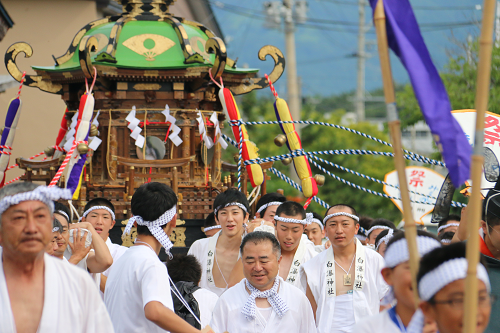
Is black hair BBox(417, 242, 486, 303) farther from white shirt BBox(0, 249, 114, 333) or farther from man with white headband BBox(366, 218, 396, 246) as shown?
man with white headband BBox(366, 218, 396, 246)

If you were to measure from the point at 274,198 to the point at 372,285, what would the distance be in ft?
8.09

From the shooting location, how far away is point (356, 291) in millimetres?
5375

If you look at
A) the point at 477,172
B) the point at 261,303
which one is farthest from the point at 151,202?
the point at 477,172

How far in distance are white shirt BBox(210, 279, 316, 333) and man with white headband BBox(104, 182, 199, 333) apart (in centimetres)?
77

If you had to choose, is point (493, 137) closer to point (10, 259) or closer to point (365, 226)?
point (365, 226)

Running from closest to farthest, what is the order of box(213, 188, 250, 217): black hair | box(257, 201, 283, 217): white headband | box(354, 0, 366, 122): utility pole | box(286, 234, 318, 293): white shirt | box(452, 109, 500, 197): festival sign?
box(452, 109, 500, 197): festival sign, box(286, 234, 318, 293): white shirt, box(213, 188, 250, 217): black hair, box(257, 201, 283, 217): white headband, box(354, 0, 366, 122): utility pole

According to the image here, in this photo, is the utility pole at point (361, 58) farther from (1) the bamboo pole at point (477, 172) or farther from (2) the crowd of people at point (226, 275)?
(1) the bamboo pole at point (477, 172)

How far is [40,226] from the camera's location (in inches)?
105

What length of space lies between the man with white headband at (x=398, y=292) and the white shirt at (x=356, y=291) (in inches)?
106

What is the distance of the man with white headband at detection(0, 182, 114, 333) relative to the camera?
2.62 meters

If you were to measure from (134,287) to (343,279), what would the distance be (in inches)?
101

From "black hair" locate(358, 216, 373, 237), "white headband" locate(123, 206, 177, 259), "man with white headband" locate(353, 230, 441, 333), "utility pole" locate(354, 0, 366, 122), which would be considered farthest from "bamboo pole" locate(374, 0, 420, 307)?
"utility pole" locate(354, 0, 366, 122)

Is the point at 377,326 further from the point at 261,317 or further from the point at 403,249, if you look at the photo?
the point at 261,317

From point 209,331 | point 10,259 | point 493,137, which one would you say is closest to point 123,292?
point 209,331
